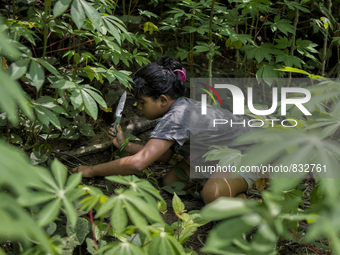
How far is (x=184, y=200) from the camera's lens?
1.88 meters

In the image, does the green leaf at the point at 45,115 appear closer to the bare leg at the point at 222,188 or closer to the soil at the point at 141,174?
the soil at the point at 141,174

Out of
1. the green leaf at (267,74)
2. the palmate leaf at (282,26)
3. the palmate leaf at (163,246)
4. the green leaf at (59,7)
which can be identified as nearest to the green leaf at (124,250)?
the palmate leaf at (163,246)

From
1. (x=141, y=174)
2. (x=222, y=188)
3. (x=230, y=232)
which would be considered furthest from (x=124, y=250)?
(x=141, y=174)

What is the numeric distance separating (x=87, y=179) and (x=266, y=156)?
1.36 meters

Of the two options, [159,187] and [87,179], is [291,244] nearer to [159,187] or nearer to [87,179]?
[159,187]

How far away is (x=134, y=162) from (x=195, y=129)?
42 cm

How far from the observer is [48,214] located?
27.4 inches

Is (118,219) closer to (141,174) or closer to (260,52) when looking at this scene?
(141,174)

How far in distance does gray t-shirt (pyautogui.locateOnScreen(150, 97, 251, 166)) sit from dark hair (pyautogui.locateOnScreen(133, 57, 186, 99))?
0.27 feet

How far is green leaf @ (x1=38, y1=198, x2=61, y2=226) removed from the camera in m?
0.68

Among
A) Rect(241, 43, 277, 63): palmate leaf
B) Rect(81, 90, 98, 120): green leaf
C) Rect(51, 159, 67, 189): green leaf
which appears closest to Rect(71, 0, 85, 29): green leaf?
Rect(81, 90, 98, 120): green leaf

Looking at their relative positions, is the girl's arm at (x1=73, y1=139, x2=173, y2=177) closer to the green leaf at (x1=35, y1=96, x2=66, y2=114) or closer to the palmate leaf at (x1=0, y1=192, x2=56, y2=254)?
the green leaf at (x1=35, y1=96, x2=66, y2=114)

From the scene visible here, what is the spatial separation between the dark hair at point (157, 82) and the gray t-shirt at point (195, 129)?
0.27 ft

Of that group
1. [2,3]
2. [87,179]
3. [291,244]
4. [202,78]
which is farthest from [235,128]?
[2,3]
